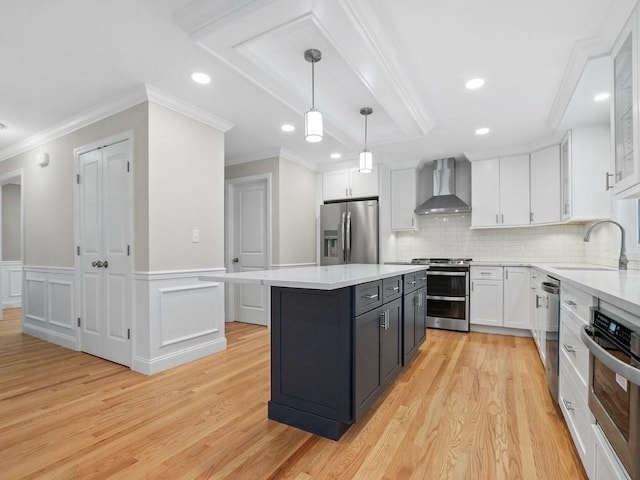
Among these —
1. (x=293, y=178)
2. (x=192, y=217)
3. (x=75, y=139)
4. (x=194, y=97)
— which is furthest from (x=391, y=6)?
(x=75, y=139)

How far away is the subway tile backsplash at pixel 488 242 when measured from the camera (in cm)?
425

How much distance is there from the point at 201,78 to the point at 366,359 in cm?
244

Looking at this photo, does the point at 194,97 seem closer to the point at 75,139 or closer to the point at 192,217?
the point at 192,217

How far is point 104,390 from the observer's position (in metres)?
2.54

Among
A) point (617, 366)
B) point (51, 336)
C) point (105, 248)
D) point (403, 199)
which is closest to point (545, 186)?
point (403, 199)

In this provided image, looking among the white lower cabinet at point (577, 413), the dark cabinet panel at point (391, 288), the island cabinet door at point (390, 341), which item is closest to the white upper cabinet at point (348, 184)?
the dark cabinet panel at point (391, 288)

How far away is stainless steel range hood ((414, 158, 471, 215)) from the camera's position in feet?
15.4

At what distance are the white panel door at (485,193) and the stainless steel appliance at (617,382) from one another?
3.35 meters

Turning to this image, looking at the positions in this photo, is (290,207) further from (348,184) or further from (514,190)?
(514,190)

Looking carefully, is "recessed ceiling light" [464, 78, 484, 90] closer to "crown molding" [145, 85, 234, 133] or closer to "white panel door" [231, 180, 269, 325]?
"crown molding" [145, 85, 234, 133]

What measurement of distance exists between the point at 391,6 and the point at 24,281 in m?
5.32

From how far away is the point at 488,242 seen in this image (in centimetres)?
478

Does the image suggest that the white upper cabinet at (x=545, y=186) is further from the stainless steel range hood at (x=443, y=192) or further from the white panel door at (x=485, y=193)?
the stainless steel range hood at (x=443, y=192)

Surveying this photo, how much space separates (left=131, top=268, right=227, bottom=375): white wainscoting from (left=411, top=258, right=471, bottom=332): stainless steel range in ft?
9.09
